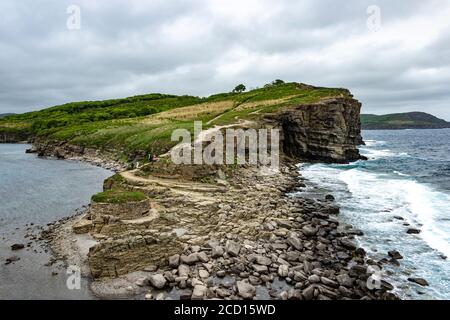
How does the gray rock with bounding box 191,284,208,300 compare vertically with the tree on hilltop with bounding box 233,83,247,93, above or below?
below

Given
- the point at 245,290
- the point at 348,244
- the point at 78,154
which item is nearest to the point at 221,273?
the point at 245,290

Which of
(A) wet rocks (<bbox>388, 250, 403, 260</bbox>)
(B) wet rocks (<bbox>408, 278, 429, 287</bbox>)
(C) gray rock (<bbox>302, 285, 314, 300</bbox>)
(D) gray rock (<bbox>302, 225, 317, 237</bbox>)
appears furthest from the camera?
(D) gray rock (<bbox>302, 225, 317, 237</bbox>)

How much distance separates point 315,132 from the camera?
68.1 metres

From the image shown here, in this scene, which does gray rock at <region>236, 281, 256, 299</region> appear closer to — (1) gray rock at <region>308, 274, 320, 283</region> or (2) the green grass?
(1) gray rock at <region>308, 274, 320, 283</region>

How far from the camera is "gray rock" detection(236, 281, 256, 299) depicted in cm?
1766

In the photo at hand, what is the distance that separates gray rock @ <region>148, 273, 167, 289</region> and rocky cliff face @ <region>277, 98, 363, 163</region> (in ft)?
167


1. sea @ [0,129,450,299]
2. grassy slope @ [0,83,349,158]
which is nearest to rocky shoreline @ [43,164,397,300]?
sea @ [0,129,450,299]

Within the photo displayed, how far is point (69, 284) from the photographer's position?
19328 millimetres

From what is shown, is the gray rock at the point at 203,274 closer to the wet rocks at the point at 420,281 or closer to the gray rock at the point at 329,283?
the gray rock at the point at 329,283

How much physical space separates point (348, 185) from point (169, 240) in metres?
30.6

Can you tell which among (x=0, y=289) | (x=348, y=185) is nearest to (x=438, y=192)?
(x=348, y=185)

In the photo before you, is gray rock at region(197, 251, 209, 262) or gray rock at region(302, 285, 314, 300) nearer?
gray rock at region(302, 285, 314, 300)
